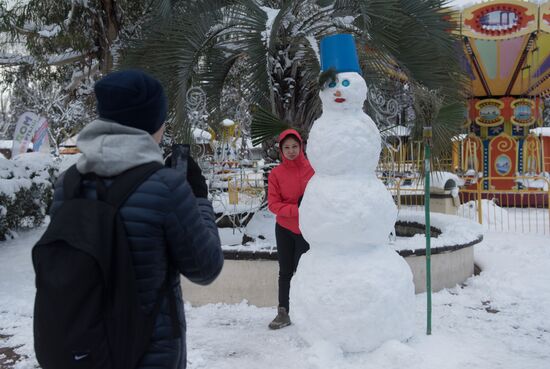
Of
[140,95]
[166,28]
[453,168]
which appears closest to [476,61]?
[453,168]

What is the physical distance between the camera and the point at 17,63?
9.22m

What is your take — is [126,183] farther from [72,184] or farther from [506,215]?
[506,215]

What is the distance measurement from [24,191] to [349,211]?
6.78 m

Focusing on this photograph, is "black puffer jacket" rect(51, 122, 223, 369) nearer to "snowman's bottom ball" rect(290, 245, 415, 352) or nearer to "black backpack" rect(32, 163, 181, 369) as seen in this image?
"black backpack" rect(32, 163, 181, 369)

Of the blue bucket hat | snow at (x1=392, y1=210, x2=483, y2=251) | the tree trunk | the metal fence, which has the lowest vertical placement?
the metal fence

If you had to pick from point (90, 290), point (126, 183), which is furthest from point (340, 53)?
point (90, 290)

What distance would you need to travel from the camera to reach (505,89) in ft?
45.4

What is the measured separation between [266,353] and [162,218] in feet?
8.70

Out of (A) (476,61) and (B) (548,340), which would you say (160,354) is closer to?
(B) (548,340)

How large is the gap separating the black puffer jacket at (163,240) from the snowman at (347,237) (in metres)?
2.12

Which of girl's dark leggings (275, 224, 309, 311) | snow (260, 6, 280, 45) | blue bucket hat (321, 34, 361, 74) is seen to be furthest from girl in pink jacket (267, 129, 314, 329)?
snow (260, 6, 280, 45)

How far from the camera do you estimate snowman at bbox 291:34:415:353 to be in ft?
11.2

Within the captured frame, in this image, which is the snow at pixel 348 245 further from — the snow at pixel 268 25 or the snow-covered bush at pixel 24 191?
the snow-covered bush at pixel 24 191

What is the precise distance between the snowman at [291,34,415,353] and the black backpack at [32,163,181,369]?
2248 mm
